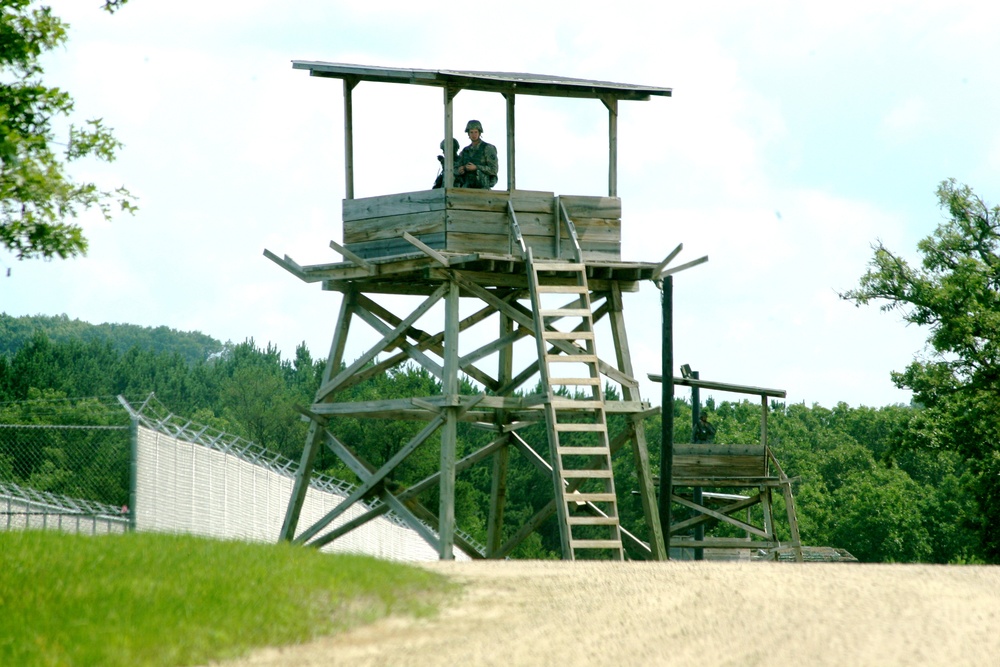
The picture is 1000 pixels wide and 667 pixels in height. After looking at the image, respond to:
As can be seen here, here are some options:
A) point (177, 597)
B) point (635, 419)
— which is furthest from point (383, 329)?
point (177, 597)

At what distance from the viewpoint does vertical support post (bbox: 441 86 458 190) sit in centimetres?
1750

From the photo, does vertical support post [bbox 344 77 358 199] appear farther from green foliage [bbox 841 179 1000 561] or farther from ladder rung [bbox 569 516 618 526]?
green foliage [bbox 841 179 1000 561]

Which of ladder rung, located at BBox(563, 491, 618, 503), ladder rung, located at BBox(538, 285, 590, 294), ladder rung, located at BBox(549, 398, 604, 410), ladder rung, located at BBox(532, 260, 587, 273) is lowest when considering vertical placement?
ladder rung, located at BBox(563, 491, 618, 503)

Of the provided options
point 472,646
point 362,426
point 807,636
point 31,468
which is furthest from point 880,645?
point 362,426

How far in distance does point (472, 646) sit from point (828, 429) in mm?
93974

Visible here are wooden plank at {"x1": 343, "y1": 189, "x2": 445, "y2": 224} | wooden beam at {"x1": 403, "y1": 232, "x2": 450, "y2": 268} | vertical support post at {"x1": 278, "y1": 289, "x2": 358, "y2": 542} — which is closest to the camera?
wooden beam at {"x1": 403, "y1": 232, "x2": 450, "y2": 268}

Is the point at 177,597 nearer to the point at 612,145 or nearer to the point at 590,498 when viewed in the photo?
the point at 590,498

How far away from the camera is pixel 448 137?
1750 centimetres

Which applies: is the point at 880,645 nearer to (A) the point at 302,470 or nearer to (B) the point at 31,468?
(A) the point at 302,470

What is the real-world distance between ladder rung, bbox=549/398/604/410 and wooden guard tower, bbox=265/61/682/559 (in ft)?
0.09

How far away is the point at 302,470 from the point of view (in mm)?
19406

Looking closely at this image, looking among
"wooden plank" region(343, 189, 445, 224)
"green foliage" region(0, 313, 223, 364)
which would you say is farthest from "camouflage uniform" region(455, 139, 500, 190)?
"green foliage" region(0, 313, 223, 364)

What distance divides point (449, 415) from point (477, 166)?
3.23 meters

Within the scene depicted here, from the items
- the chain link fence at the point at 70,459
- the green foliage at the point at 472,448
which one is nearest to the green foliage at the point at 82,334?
the green foliage at the point at 472,448
